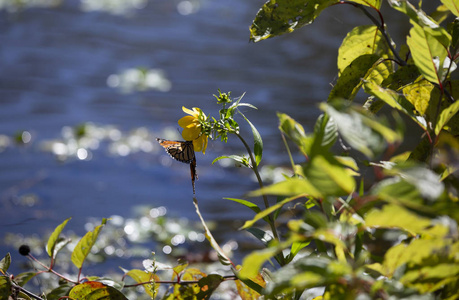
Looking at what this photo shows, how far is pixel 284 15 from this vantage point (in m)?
0.77

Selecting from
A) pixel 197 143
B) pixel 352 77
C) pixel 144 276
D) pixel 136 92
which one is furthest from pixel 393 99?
pixel 136 92

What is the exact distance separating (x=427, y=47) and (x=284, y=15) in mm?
244

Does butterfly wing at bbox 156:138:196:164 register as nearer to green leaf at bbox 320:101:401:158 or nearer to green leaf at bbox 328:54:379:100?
green leaf at bbox 328:54:379:100

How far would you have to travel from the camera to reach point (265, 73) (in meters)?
5.11

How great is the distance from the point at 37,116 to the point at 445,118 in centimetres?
400

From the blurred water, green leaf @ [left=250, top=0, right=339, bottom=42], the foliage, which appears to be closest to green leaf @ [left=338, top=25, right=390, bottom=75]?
the foliage

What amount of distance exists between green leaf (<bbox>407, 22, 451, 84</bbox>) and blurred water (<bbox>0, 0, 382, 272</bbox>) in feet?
7.55

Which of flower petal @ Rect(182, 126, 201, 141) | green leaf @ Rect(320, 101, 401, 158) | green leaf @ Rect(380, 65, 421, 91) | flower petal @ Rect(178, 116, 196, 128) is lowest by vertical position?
flower petal @ Rect(182, 126, 201, 141)

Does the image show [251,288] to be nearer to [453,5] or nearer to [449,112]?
[449,112]

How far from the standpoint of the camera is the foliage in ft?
1.29

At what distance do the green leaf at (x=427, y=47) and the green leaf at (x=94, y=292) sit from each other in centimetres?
52

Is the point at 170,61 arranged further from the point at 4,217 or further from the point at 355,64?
the point at 355,64

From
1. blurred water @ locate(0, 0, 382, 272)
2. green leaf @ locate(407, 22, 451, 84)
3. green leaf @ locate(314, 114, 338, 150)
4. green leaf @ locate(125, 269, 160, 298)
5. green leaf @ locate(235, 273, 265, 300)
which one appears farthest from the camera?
blurred water @ locate(0, 0, 382, 272)

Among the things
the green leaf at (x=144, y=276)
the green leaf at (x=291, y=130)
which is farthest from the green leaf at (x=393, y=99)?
the green leaf at (x=144, y=276)
